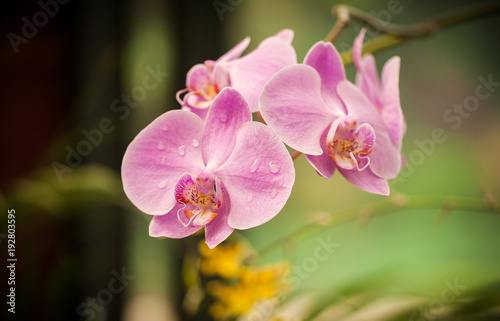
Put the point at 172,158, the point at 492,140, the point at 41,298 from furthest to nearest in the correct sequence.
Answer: the point at 41,298 < the point at 492,140 < the point at 172,158

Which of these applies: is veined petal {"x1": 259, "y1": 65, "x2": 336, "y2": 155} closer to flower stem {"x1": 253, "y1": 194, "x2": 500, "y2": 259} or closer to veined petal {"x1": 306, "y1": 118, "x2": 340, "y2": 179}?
veined petal {"x1": 306, "y1": 118, "x2": 340, "y2": 179}

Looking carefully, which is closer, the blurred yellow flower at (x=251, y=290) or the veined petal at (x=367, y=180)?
the veined petal at (x=367, y=180)

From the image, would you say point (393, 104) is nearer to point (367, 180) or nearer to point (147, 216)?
point (367, 180)

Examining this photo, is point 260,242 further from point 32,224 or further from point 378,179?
point 378,179

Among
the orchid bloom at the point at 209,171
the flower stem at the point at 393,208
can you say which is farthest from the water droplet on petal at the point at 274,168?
the flower stem at the point at 393,208

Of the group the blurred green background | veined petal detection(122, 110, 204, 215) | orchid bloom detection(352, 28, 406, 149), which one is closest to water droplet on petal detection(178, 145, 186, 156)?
veined petal detection(122, 110, 204, 215)

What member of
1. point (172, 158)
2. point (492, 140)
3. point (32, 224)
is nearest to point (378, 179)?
point (172, 158)

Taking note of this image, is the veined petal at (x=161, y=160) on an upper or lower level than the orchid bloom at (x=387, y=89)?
lower

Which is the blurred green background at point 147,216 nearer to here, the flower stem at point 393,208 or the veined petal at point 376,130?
the flower stem at point 393,208
